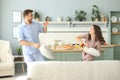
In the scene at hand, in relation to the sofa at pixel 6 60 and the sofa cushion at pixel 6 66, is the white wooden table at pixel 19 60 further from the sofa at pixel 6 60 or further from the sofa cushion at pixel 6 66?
the sofa cushion at pixel 6 66

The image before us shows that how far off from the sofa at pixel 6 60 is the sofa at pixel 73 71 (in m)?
2.82

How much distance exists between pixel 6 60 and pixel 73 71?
3.51 meters

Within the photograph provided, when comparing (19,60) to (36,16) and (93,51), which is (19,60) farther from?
(93,51)

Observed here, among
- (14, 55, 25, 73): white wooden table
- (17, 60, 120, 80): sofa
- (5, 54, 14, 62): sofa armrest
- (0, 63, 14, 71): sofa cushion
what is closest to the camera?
(17, 60, 120, 80): sofa

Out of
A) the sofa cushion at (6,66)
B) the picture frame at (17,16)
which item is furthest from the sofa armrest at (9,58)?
the picture frame at (17,16)

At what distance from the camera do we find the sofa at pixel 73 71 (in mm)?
3105

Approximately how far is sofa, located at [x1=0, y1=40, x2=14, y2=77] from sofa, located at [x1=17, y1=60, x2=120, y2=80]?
2819mm

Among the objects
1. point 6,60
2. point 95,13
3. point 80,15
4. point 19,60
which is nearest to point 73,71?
point 6,60

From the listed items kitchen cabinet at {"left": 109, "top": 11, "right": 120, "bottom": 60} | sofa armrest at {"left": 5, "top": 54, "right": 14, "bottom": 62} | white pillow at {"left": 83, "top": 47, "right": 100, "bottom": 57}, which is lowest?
sofa armrest at {"left": 5, "top": 54, "right": 14, "bottom": 62}

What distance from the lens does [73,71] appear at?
3.15 metres

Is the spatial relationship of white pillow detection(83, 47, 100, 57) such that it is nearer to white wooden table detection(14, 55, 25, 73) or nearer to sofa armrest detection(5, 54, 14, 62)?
sofa armrest detection(5, 54, 14, 62)

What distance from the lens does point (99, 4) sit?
7359 mm

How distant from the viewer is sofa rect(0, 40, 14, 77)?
19.0 feet

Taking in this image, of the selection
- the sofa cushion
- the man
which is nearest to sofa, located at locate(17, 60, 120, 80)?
the man
